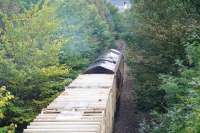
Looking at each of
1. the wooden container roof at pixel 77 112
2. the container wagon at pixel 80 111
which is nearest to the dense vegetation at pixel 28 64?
the container wagon at pixel 80 111

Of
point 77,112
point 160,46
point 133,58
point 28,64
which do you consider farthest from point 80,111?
point 133,58

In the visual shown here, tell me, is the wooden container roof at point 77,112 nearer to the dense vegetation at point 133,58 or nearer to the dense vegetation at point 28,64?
the dense vegetation at point 28,64

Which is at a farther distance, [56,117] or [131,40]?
[131,40]

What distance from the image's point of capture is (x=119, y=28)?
188ft

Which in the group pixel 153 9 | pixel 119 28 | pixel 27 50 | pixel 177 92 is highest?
pixel 119 28

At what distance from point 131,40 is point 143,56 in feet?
12.8

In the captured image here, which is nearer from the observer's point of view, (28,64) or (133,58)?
(28,64)

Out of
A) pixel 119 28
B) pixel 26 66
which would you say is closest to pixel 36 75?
pixel 26 66

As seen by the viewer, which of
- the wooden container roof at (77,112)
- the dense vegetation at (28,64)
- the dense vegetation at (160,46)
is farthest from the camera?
the dense vegetation at (160,46)

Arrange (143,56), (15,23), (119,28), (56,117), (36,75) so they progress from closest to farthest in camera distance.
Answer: (56,117), (36,75), (15,23), (143,56), (119,28)

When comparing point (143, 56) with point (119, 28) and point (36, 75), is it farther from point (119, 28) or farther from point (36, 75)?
point (119, 28)

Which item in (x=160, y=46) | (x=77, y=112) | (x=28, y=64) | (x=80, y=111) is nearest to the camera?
(x=77, y=112)

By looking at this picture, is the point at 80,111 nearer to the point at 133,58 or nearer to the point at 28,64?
the point at 28,64

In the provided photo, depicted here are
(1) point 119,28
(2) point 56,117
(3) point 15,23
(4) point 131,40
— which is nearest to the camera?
(2) point 56,117
